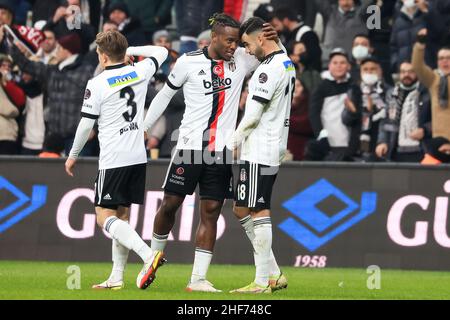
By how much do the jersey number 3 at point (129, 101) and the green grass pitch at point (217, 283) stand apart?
164 cm

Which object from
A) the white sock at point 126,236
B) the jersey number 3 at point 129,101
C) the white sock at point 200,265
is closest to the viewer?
the white sock at point 126,236

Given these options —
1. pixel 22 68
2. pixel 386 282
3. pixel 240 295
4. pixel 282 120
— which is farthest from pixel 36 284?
pixel 22 68

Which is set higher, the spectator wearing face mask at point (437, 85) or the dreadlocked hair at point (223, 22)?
the dreadlocked hair at point (223, 22)

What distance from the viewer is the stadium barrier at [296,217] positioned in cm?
1549

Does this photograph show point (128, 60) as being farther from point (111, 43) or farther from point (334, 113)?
point (334, 113)

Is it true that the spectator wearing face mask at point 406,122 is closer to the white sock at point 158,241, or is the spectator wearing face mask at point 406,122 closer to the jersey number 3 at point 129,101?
the white sock at point 158,241

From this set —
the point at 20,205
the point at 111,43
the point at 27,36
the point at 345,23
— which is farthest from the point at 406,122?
the point at 111,43

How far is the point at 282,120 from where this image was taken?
459 inches

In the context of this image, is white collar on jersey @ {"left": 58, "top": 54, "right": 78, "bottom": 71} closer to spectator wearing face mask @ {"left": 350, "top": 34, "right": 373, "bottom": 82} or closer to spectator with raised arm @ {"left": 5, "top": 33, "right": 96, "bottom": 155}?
spectator with raised arm @ {"left": 5, "top": 33, "right": 96, "bottom": 155}

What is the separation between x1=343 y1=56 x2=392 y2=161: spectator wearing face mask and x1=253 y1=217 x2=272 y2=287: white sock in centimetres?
565

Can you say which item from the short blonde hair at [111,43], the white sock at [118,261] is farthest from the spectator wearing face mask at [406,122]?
Answer: the short blonde hair at [111,43]

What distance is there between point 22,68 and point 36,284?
663 cm

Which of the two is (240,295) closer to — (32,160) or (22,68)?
(32,160)

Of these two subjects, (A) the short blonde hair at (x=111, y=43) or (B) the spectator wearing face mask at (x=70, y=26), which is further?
(B) the spectator wearing face mask at (x=70, y=26)
